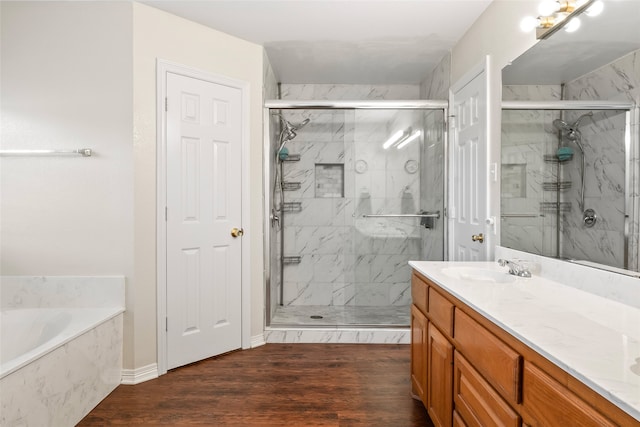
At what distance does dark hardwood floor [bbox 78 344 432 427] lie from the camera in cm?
207

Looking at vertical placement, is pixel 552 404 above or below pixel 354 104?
below

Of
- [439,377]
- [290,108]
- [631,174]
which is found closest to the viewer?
[631,174]

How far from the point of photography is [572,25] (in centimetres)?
170

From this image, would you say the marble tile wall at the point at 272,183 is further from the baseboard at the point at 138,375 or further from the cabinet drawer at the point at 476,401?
the cabinet drawer at the point at 476,401

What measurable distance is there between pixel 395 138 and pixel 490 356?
2.64 metres

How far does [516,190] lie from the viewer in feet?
6.91

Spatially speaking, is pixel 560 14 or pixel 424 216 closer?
pixel 560 14

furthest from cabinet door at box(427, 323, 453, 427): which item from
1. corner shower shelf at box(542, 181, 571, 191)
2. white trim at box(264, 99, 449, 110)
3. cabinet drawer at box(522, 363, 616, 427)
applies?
white trim at box(264, 99, 449, 110)

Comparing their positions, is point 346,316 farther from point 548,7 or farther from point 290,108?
point 548,7

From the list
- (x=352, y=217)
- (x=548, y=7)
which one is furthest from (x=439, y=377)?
(x=352, y=217)

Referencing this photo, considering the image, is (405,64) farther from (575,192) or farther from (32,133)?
(32,133)

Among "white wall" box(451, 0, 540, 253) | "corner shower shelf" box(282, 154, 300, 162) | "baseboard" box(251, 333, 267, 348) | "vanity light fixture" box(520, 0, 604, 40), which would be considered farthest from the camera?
"corner shower shelf" box(282, 154, 300, 162)

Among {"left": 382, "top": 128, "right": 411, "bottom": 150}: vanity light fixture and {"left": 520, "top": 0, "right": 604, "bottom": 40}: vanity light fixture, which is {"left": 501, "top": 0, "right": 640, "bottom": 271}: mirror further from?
{"left": 382, "top": 128, "right": 411, "bottom": 150}: vanity light fixture

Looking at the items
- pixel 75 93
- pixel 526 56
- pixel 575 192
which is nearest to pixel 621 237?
pixel 575 192
